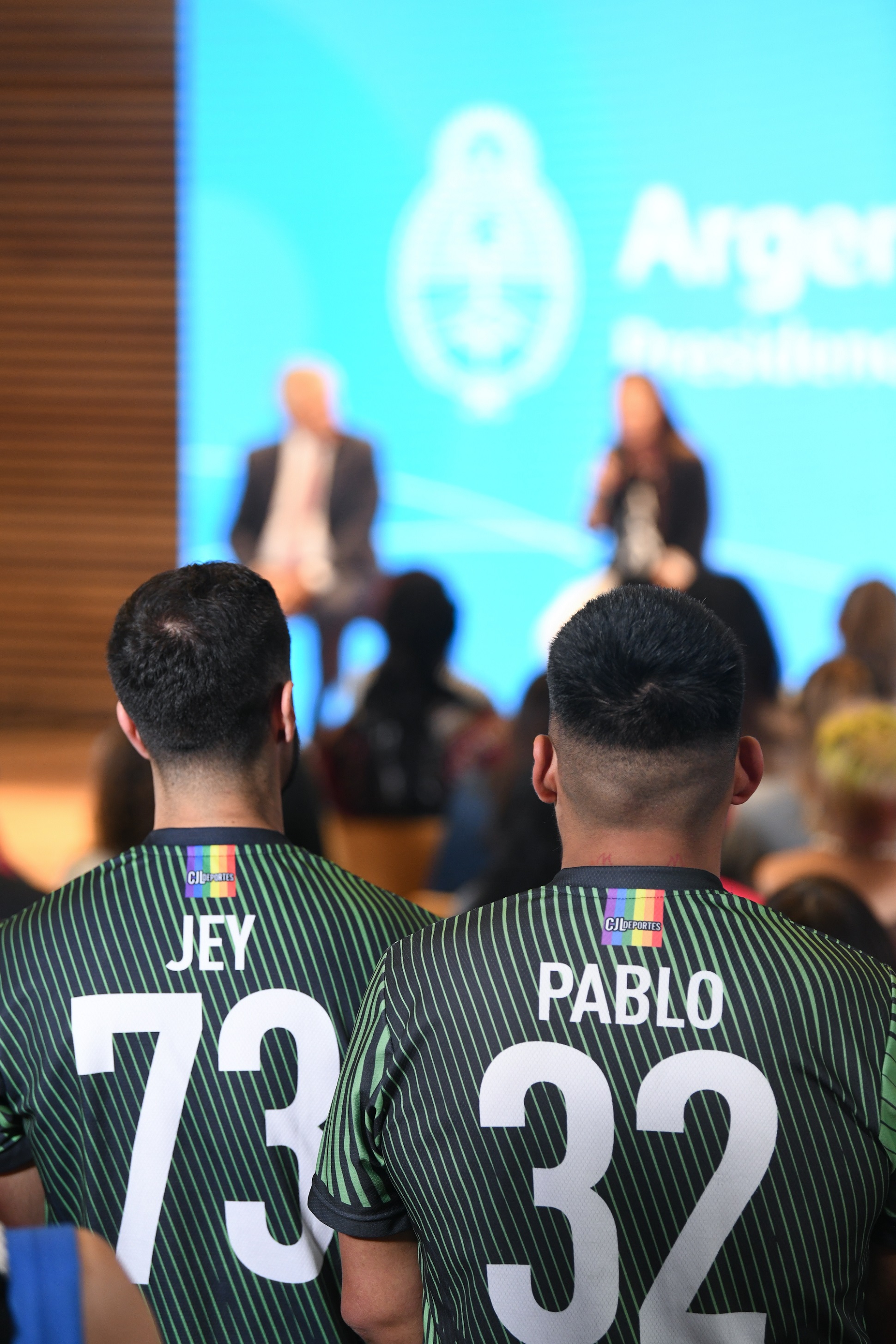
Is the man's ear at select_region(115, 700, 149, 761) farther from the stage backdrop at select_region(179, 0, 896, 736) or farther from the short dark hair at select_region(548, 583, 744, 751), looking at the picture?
the stage backdrop at select_region(179, 0, 896, 736)

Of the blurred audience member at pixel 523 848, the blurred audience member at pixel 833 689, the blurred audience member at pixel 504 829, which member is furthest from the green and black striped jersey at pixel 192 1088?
the blurred audience member at pixel 833 689

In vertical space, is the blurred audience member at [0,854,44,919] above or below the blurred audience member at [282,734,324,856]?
below

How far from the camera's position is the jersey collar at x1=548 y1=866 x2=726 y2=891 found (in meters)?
1.15

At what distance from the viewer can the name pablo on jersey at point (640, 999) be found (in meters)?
1.11

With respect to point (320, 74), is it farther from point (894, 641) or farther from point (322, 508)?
point (894, 641)

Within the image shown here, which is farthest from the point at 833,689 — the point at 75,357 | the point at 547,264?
the point at 75,357

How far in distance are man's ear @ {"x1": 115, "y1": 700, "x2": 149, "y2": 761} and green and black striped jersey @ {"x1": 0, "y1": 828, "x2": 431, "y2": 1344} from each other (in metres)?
0.17

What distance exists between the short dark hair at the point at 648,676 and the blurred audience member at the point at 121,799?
1.33 m

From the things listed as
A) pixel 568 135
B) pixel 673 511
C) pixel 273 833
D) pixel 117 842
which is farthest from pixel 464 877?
pixel 568 135

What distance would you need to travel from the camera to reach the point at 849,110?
6.18 m

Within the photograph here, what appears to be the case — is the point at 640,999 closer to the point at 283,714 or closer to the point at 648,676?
the point at 648,676

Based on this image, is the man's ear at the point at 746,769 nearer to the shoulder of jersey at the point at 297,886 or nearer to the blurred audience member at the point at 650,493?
the shoulder of jersey at the point at 297,886

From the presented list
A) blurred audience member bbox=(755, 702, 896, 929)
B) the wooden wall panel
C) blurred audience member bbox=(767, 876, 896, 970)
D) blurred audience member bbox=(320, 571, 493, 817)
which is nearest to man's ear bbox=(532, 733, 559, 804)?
blurred audience member bbox=(767, 876, 896, 970)

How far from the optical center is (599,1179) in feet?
3.66
